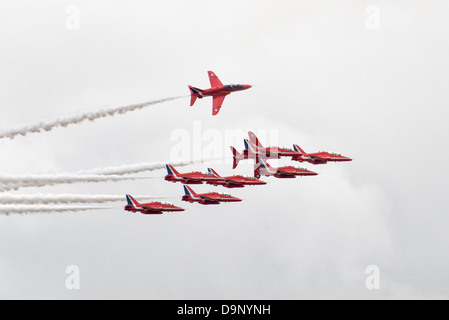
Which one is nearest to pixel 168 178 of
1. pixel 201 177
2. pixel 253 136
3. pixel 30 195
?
pixel 201 177

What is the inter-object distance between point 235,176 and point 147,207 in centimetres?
1040

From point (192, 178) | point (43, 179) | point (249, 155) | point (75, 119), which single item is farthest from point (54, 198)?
point (249, 155)

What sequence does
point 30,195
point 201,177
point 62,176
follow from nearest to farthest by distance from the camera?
point 30,195
point 62,176
point 201,177

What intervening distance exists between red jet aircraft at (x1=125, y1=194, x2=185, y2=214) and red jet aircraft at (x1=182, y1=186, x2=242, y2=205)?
Answer: 3.05m

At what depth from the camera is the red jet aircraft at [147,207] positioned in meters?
83.6

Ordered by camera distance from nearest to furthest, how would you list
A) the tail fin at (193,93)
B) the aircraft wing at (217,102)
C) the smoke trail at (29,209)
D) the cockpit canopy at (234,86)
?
the smoke trail at (29,209)
the tail fin at (193,93)
the cockpit canopy at (234,86)
the aircraft wing at (217,102)

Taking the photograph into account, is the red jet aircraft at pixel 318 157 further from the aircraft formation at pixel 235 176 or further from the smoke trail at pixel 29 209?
the smoke trail at pixel 29 209

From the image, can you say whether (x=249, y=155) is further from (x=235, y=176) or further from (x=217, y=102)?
(x=217, y=102)

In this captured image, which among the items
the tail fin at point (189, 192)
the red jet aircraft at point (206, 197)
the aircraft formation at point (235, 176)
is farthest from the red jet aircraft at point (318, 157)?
the tail fin at point (189, 192)

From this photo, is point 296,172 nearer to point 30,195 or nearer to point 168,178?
point 168,178

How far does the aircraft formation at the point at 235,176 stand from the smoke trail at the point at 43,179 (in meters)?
5.19

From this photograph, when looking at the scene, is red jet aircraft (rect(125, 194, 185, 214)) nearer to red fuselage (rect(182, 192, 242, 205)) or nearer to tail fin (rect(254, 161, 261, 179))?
Result: red fuselage (rect(182, 192, 242, 205))
